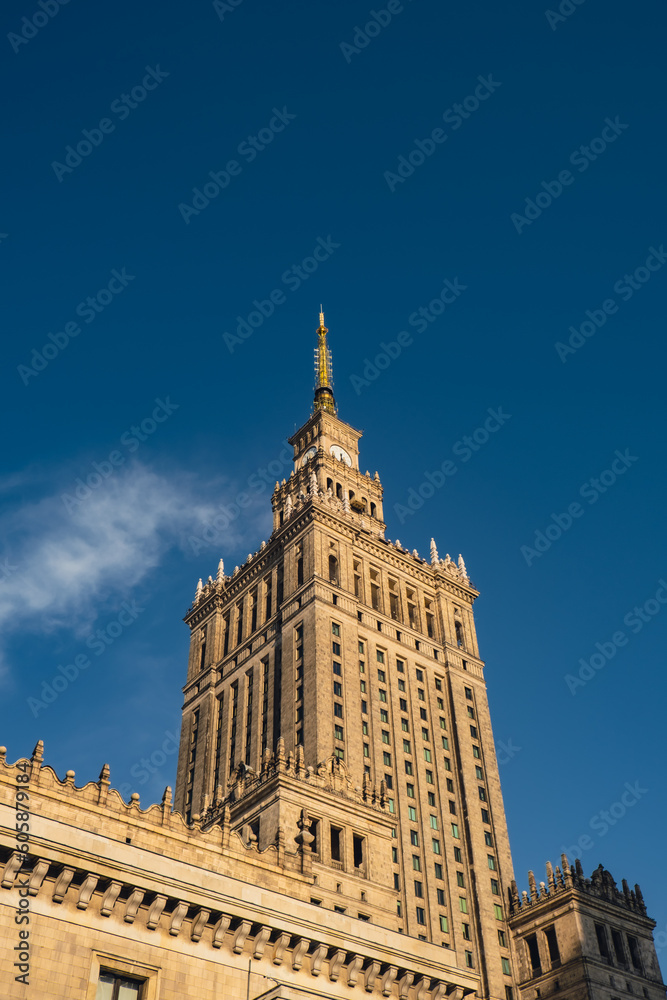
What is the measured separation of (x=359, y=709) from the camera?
3720 inches

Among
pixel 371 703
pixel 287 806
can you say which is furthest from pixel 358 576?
pixel 287 806

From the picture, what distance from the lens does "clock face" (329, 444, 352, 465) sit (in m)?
130

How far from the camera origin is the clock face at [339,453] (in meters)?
130

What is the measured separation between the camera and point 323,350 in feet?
482

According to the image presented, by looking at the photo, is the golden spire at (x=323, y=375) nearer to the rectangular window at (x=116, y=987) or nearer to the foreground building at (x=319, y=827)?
the foreground building at (x=319, y=827)

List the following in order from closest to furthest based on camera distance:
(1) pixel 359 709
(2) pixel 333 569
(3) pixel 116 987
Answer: (3) pixel 116 987
(1) pixel 359 709
(2) pixel 333 569

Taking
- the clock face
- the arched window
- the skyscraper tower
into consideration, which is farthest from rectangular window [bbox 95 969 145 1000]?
the clock face

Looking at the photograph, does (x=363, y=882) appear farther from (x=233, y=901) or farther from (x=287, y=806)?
(x=233, y=901)

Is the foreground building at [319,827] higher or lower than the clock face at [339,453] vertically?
lower

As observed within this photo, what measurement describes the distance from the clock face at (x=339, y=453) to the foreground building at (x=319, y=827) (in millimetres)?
323

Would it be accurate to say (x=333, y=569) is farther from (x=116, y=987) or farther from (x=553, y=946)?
(x=116, y=987)

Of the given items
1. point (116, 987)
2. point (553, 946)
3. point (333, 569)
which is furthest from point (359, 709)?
point (116, 987)

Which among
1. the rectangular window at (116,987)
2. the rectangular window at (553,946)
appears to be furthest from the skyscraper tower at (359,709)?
the rectangular window at (116,987)

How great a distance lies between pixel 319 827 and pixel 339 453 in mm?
69759
